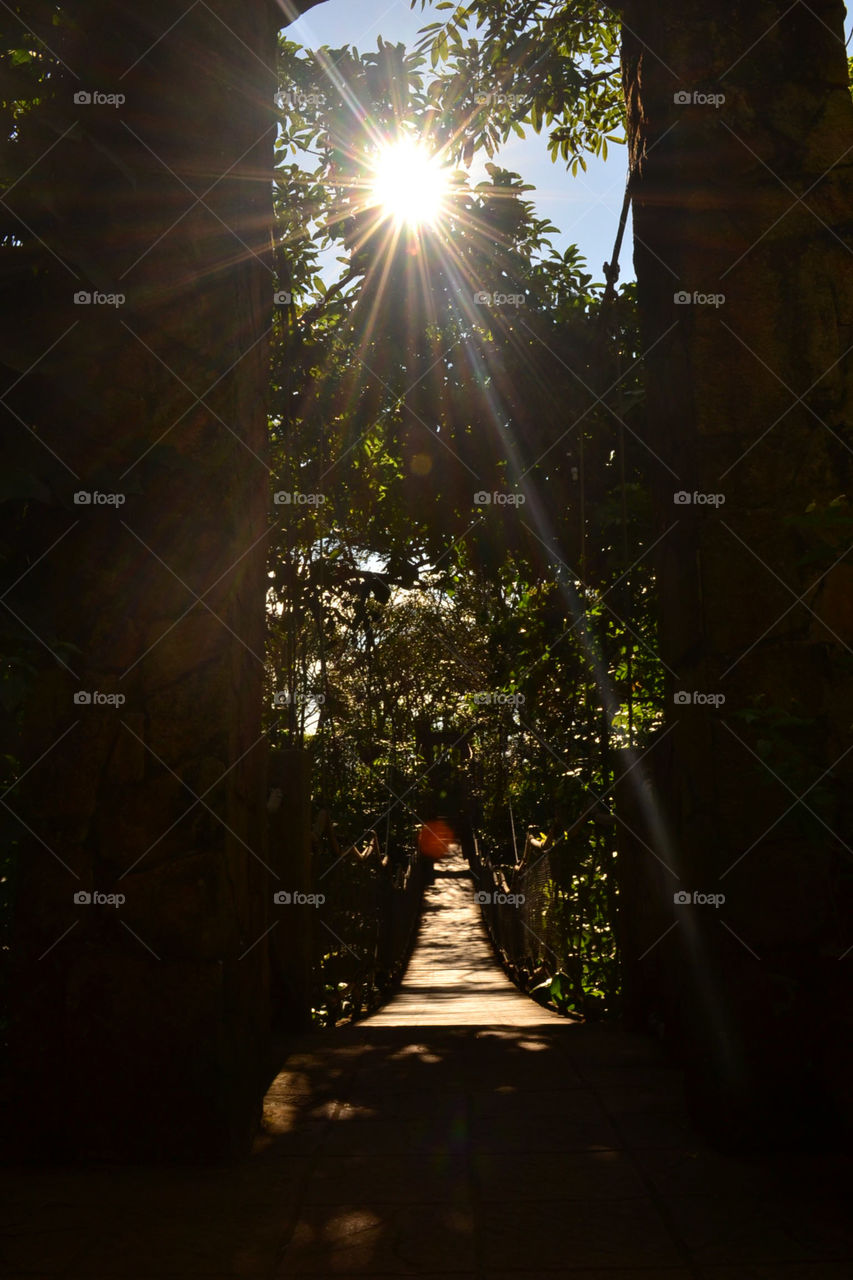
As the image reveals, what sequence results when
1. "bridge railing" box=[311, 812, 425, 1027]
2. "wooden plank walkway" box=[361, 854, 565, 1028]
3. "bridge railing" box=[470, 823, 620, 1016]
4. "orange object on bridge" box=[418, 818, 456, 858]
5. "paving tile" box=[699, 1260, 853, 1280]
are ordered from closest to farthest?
"paving tile" box=[699, 1260, 853, 1280], "bridge railing" box=[470, 823, 620, 1016], "wooden plank walkway" box=[361, 854, 565, 1028], "bridge railing" box=[311, 812, 425, 1027], "orange object on bridge" box=[418, 818, 456, 858]

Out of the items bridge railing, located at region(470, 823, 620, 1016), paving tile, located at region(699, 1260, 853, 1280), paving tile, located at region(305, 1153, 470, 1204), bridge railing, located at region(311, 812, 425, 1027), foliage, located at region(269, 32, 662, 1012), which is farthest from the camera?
foliage, located at region(269, 32, 662, 1012)

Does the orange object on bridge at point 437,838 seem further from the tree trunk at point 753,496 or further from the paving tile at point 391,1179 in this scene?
the paving tile at point 391,1179

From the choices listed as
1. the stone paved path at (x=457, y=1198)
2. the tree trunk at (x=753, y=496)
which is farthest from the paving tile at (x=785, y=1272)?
the tree trunk at (x=753, y=496)

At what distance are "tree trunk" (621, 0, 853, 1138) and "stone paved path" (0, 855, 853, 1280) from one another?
28cm

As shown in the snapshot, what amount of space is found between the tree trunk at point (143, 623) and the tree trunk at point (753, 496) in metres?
1.22

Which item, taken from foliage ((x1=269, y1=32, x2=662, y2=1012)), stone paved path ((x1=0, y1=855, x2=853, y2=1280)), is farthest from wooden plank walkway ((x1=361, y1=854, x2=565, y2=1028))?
stone paved path ((x1=0, y1=855, x2=853, y2=1280))

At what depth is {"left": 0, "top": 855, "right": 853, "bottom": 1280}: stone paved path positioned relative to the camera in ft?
6.52

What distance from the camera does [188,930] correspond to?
2631 mm

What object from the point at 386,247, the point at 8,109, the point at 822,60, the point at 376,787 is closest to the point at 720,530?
the point at 822,60

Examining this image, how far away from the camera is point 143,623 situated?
2.76m

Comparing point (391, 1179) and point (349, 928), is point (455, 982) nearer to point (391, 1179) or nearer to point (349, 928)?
point (349, 928)

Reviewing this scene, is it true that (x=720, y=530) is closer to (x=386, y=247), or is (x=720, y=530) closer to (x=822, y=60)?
(x=822, y=60)

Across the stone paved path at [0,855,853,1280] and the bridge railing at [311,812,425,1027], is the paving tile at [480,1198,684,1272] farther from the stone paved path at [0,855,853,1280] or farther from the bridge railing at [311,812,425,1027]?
the bridge railing at [311,812,425,1027]

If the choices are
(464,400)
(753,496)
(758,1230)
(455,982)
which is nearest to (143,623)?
(753,496)
